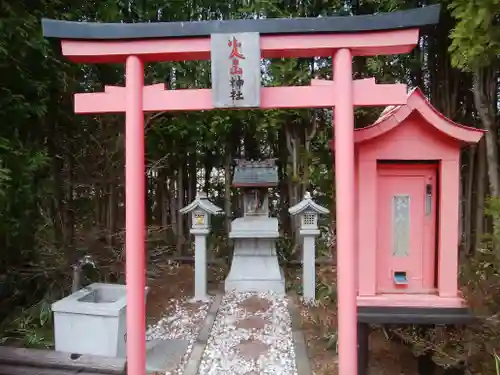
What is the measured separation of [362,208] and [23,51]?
451 centimetres

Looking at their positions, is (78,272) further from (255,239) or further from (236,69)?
(236,69)

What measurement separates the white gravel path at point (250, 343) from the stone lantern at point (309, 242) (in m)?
0.48

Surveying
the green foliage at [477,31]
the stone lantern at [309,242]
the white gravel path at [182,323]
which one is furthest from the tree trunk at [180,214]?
the green foliage at [477,31]

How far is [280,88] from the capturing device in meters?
2.82

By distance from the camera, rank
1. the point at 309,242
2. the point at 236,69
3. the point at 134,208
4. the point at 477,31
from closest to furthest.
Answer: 1. the point at 236,69
2. the point at 134,208
3. the point at 477,31
4. the point at 309,242

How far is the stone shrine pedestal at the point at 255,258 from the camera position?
698 centimetres

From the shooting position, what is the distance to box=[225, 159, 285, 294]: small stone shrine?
698cm

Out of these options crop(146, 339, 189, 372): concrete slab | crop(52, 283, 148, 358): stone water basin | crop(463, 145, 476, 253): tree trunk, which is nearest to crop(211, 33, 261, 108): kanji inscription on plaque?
crop(52, 283, 148, 358): stone water basin

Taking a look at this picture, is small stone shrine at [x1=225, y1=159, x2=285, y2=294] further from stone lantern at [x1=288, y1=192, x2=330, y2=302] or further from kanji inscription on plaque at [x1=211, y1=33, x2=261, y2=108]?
kanji inscription on plaque at [x1=211, y1=33, x2=261, y2=108]

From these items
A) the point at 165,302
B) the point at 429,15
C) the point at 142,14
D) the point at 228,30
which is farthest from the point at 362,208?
the point at 142,14

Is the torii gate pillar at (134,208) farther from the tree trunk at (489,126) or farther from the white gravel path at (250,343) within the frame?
the tree trunk at (489,126)

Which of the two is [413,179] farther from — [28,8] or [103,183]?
[28,8]

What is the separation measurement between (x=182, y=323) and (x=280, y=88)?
3.85 m

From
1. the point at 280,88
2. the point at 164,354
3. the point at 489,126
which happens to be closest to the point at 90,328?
the point at 164,354
